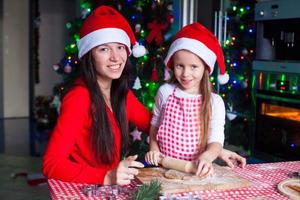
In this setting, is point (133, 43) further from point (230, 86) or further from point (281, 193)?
point (230, 86)

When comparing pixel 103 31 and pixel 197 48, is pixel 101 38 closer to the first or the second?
pixel 103 31

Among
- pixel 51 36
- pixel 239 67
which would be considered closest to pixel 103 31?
pixel 239 67

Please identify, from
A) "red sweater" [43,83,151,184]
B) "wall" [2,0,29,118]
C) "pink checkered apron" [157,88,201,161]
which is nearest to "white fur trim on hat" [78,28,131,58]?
"red sweater" [43,83,151,184]

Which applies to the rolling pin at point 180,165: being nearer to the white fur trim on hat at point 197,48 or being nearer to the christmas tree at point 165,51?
the white fur trim on hat at point 197,48

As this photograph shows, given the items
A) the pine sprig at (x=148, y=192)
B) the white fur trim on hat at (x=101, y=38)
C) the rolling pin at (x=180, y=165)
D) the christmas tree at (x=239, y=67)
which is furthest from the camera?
the christmas tree at (x=239, y=67)

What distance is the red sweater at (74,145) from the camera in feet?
4.23

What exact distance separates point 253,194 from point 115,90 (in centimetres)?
73

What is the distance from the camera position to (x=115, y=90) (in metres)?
1.70

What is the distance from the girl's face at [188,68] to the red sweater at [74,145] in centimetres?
31

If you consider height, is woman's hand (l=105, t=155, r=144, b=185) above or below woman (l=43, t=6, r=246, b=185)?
below

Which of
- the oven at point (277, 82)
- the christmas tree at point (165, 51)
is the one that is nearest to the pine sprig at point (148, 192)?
the oven at point (277, 82)

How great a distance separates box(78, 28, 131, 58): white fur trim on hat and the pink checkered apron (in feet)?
0.99

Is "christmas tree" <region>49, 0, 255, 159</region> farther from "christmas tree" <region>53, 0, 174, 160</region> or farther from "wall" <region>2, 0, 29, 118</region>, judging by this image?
"wall" <region>2, 0, 29, 118</region>

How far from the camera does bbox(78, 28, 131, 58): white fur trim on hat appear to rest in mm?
1498
